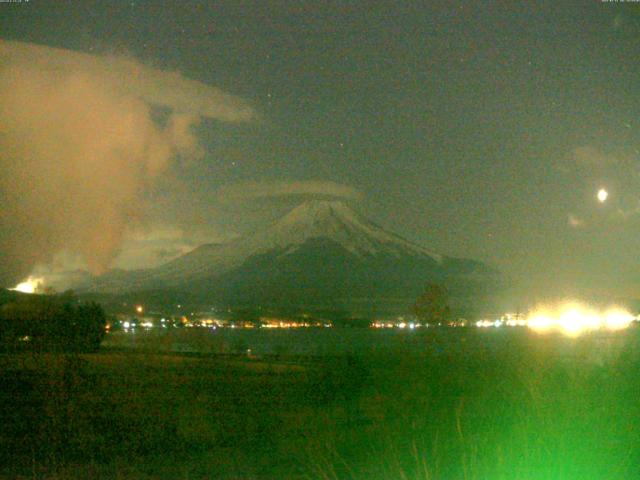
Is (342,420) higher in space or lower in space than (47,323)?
lower

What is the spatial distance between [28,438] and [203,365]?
79.2 ft

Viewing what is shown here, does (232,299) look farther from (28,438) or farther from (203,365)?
(28,438)

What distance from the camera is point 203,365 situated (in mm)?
39531

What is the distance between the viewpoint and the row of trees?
37.3 meters

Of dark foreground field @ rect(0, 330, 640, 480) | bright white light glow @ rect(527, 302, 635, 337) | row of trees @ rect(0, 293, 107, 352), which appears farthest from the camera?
bright white light glow @ rect(527, 302, 635, 337)

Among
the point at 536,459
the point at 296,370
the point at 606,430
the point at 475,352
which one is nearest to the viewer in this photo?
the point at 536,459

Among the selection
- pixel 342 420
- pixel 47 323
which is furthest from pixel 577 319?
pixel 342 420

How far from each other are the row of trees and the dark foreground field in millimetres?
5306

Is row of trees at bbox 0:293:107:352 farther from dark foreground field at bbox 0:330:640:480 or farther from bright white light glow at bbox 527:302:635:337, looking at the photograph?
bright white light glow at bbox 527:302:635:337

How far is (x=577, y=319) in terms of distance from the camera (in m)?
53.0

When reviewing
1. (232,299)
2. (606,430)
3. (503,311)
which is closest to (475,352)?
(606,430)

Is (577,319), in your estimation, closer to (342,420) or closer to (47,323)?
(47,323)

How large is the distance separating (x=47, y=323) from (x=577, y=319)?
31.8 m

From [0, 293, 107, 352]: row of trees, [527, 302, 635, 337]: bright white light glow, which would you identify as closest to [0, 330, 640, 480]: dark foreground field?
[0, 293, 107, 352]: row of trees
